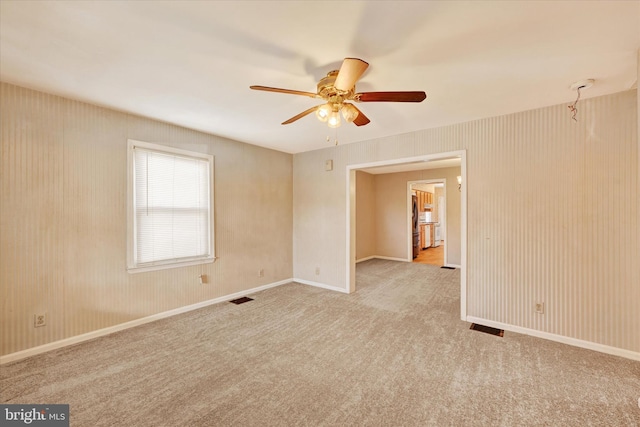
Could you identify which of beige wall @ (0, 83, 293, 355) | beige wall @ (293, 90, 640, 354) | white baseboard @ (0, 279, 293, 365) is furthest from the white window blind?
beige wall @ (293, 90, 640, 354)

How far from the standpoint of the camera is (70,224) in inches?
105

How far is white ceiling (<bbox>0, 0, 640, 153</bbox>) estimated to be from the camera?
1501 mm

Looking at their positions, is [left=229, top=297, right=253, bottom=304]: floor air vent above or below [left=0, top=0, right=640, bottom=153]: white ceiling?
below

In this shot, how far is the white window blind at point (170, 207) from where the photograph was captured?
316 centimetres

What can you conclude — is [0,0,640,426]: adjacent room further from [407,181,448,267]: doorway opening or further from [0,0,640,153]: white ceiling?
[407,181,448,267]: doorway opening

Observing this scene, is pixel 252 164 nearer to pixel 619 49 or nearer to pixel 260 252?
pixel 260 252

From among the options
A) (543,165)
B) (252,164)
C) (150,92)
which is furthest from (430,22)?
(252,164)

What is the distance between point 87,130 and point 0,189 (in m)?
0.91

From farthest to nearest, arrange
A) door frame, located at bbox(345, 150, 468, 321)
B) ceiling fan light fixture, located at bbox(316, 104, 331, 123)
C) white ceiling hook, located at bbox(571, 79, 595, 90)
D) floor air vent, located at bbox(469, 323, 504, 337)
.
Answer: door frame, located at bbox(345, 150, 468, 321), floor air vent, located at bbox(469, 323, 504, 337), white ceiling hook, located at bbox(571, 79, 595, 90), ceiling fan light fixture, located at bbox(316, 104, 331, 123)

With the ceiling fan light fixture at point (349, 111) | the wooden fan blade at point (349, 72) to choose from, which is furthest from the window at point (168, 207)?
the wooden fan blade at point (349, 72)

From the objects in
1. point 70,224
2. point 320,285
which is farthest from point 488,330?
point 70,224

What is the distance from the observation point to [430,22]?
1.58 meters

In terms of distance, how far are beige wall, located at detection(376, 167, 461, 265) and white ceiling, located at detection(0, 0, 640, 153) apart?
4.07 meters

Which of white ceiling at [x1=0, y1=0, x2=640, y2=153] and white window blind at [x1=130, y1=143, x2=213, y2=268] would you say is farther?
white window blind at [x1=130, y1=143, x2=213, y2=268]
